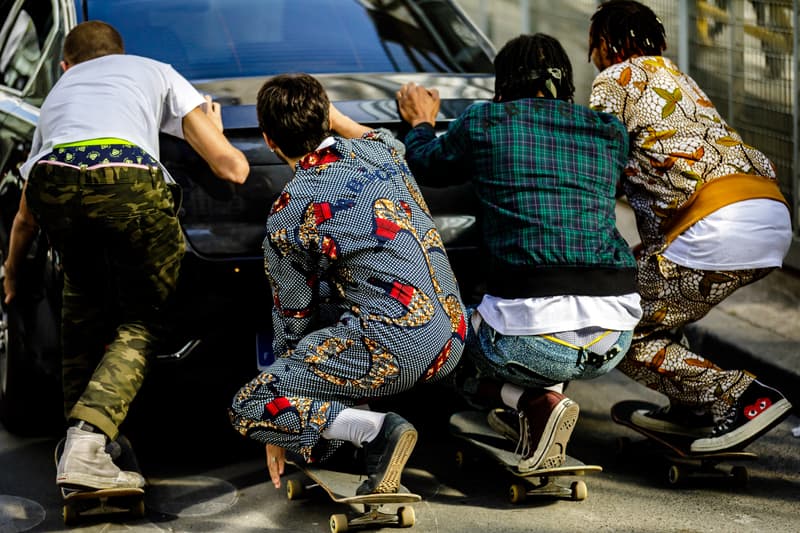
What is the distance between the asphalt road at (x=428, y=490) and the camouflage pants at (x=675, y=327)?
323 mm

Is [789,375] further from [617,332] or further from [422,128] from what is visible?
[422,128]

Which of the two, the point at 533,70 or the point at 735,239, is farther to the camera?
the point at 735,239

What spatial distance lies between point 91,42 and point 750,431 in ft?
8.70

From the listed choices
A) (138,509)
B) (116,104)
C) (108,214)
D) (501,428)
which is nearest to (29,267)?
(108,214)

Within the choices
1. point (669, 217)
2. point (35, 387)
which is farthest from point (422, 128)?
point (35, 387)

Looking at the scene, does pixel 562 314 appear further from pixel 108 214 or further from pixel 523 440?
pixel 108 214

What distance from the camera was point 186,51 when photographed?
16.5 ft

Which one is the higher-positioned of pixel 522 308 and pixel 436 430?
pixel 522 308

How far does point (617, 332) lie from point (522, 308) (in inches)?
12.9

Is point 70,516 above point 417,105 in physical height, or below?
below

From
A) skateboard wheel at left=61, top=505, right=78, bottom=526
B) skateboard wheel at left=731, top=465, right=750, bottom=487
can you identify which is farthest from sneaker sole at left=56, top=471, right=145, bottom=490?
skateboard wheel at left=731, top=465, right=750, bottom=487

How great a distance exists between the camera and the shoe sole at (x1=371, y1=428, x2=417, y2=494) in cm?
390

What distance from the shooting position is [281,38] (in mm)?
5180

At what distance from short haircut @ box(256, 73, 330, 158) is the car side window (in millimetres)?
1535
